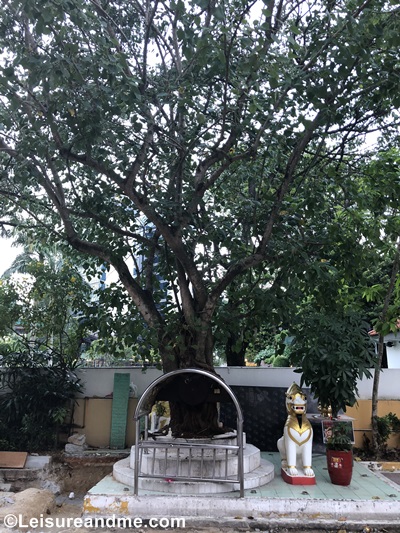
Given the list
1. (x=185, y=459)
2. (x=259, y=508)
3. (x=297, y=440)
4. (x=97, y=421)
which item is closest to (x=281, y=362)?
(x=97, y=421)

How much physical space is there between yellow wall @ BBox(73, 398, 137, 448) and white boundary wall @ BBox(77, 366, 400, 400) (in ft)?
0.75

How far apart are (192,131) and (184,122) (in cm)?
60

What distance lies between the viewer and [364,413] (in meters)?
8.90

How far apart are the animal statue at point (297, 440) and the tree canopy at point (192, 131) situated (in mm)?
1412

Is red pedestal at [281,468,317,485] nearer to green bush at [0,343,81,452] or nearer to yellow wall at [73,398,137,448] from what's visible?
yellow wall at [73,398,137,448]

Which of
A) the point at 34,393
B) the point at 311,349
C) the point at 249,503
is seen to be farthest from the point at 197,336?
the point at 34,393

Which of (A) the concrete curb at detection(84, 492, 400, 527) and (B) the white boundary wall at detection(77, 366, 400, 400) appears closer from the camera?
(A) the concrete curb at detection(84, 492, 400, 527)

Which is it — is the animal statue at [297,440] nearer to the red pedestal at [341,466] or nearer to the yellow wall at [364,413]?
the red pedestal at [341,466]

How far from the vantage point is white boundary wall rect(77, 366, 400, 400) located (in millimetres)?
9086

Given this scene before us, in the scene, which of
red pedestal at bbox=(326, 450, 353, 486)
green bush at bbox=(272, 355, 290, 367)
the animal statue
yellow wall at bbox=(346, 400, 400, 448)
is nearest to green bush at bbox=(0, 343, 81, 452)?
the animal statue

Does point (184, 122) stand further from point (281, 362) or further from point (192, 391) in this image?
point (281, 362)

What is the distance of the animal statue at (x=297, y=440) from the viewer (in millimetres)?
6375

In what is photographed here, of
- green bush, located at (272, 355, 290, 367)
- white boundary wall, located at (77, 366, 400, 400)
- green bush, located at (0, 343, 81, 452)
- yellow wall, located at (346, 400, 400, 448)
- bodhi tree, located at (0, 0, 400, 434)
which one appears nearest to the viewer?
bodhi tree, located at (0, 0, 400, 434)

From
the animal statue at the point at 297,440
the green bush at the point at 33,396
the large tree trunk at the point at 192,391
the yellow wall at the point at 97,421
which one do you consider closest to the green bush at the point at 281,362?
the yellow wall at the point at 97,421
